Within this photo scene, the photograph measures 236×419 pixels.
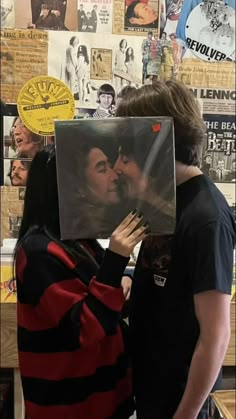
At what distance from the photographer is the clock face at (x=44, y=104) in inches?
32.3

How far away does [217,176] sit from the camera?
0.99 metres

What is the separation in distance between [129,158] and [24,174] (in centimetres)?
29

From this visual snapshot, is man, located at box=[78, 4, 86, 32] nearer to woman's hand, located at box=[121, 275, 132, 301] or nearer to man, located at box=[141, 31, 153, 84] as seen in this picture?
man, located at box=[141, 31, 153, 84]

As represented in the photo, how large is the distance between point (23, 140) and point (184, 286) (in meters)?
0.38

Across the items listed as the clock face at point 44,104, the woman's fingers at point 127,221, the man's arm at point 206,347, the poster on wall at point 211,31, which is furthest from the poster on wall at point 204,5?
the man's arm at point 206,347

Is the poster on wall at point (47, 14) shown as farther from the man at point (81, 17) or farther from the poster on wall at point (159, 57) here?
the poster on wall at point (159, 57)

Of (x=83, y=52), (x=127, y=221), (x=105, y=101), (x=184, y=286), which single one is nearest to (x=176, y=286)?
(x=184, y=286)

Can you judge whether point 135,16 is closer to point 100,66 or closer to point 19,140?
point 100,66

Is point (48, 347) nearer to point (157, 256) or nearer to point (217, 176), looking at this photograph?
point (157, 256)

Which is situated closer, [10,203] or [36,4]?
[36,4]

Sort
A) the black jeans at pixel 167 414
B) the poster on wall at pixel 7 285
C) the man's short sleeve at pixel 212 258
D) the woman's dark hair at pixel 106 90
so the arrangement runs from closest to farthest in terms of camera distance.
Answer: the man's short sleeve at pixel 212 258
the black jeans at pixel 167 414
the woman's dark hair at pixel 106 90
the poster on wall at pixel 7 285

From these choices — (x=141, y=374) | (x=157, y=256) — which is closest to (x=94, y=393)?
(x=141, y=374)

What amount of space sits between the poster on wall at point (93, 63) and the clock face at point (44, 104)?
0.02m

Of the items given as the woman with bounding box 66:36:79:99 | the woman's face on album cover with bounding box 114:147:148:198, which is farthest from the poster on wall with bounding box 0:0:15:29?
the woman's face on album cover with bounding box 114:147:148:198
